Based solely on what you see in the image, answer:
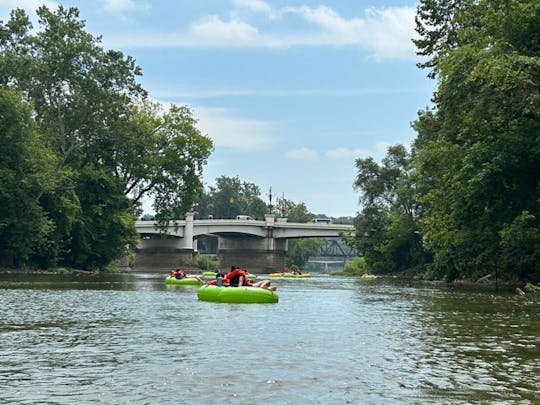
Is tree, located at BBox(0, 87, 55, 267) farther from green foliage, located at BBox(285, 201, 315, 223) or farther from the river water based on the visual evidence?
green foliage, located at BBox(285, 201, 315, 223)

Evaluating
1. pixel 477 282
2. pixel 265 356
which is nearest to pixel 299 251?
pixel 477 282

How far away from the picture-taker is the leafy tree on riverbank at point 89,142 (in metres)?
65.8

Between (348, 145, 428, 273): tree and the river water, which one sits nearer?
the river water

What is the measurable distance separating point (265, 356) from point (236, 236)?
4228 inches

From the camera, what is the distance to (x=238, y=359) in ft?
46.5

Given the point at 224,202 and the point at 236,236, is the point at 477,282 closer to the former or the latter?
the point at 236,236

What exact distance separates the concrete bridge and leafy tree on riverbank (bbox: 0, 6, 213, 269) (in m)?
25.3

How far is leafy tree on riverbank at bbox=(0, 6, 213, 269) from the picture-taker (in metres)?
65.8

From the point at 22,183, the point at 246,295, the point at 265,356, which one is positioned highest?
the point at 22,183

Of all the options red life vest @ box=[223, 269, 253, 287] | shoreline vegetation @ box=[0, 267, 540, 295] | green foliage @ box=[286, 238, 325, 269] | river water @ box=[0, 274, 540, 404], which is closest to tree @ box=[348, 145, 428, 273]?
shoreline vegetation @ box=[0, 267, 540, 295]

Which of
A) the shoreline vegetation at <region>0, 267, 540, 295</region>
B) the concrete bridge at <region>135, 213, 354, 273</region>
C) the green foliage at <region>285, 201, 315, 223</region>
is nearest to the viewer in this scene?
the shoreline vegetation at <region>0, 267, 540, 295</region>

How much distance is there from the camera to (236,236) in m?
122

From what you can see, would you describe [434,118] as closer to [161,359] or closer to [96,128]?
[96,128]

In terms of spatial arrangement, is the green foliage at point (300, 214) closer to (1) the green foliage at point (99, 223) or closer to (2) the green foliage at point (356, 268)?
(2) the green foliage at point (356, 268)
